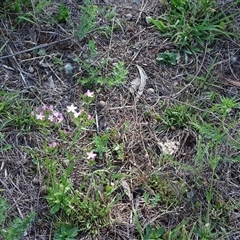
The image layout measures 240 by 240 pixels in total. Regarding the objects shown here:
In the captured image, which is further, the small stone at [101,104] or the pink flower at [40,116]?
the small stone at [101,104]

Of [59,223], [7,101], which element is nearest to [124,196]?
[59,223]

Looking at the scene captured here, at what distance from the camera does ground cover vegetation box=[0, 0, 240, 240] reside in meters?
2.05

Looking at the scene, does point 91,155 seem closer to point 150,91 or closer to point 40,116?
point 40,116

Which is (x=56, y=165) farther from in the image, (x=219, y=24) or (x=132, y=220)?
(x=219, y=24)

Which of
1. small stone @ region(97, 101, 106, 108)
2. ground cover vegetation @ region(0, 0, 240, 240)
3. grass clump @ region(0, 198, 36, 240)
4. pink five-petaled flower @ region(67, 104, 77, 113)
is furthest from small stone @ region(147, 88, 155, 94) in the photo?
grass clump @ region(0, 198, 36, 240)

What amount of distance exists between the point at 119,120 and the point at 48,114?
0.41 metres

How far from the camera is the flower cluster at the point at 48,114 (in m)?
2.06

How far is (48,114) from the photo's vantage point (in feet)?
6.69

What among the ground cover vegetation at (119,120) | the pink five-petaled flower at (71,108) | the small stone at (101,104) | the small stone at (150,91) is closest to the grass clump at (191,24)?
the ground cover vegetation at (119,120)

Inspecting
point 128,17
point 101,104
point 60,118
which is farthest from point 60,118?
point 128,17

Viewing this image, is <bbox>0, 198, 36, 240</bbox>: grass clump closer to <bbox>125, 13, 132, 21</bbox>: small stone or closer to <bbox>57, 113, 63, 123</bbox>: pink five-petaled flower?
<bbox>57, 113, 63, 123</bbox>: pink five-petaled flower

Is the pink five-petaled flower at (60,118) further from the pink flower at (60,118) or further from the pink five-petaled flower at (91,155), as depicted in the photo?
the pink five-petaled flower at (91,155)

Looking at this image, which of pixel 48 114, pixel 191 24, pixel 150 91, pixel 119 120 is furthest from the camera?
pixel 191 24

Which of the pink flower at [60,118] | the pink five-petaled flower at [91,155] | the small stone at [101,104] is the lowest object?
the small stone at [101,104]
